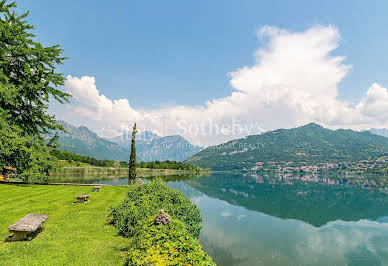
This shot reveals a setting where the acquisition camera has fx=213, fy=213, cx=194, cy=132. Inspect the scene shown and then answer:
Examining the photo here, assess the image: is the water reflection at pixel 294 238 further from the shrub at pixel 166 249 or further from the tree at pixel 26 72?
the tree at pixel 26 72

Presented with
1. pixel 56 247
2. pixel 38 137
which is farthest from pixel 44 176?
pixel 56 247

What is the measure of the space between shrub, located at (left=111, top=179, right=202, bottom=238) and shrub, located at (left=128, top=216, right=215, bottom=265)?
398 cm

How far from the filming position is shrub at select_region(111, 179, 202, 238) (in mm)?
15664

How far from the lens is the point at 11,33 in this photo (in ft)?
45.7

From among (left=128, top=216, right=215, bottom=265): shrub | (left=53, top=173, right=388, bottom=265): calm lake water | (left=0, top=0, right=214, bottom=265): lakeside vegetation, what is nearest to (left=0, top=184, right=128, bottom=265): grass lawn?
(left=0, top=0, right=214, bottom=265): lakeside vegetation

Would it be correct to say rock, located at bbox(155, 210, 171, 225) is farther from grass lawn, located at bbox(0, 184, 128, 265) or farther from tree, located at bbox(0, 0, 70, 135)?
tree, located at bbox(0, 0, 70, 135)

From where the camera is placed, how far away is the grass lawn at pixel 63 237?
10.9 metres

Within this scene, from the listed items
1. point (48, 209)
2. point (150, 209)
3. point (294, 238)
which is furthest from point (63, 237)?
point (294, 238)

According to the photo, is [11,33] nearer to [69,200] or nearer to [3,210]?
[3,210]

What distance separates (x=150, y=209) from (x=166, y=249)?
23.6 ft

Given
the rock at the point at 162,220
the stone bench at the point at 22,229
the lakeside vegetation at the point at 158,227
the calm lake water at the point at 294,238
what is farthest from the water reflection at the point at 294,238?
the stone bench at the point at 22,229

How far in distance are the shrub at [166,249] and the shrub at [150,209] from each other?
398cm

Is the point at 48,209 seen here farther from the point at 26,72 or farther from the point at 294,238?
the point at 294,238

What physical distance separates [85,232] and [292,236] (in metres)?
23.6
